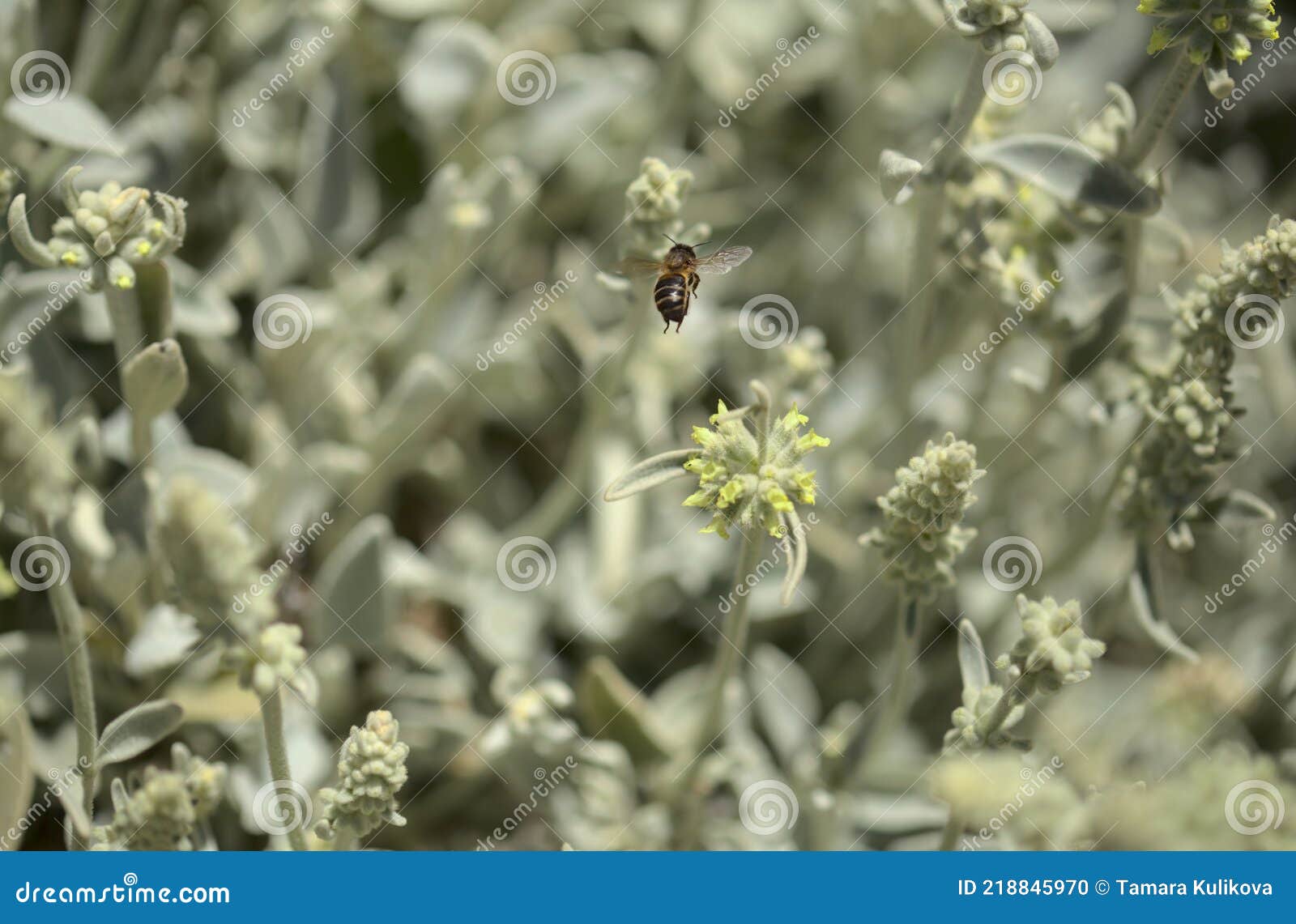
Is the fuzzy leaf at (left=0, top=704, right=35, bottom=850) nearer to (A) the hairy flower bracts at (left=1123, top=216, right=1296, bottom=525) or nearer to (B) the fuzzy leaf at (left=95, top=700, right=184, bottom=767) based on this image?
(B) the fuzzy leaf at (left=95, top=700, right=184, bottom=767)

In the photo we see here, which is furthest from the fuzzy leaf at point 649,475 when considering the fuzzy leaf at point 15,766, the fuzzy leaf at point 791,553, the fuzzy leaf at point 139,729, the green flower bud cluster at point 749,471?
the fuzzy leaf at point 15,766

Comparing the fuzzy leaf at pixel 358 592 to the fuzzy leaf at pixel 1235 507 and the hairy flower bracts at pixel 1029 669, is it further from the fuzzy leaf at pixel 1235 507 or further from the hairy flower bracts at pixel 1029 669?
the fuzzy leaf at pixel 1235 507

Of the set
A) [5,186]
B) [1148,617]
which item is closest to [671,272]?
[1148,617]

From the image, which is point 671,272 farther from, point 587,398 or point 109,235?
point 109,235

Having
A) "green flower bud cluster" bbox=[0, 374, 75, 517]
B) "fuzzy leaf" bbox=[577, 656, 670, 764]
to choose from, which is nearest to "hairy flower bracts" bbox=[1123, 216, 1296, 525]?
"fuzzy leaf" bbox=[577, 656, 670, 764]

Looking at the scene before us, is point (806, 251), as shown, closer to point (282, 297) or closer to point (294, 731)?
point (282, 297)

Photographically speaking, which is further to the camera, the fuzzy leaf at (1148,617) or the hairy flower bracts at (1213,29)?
the fuzzy leaf at (1148,617)
